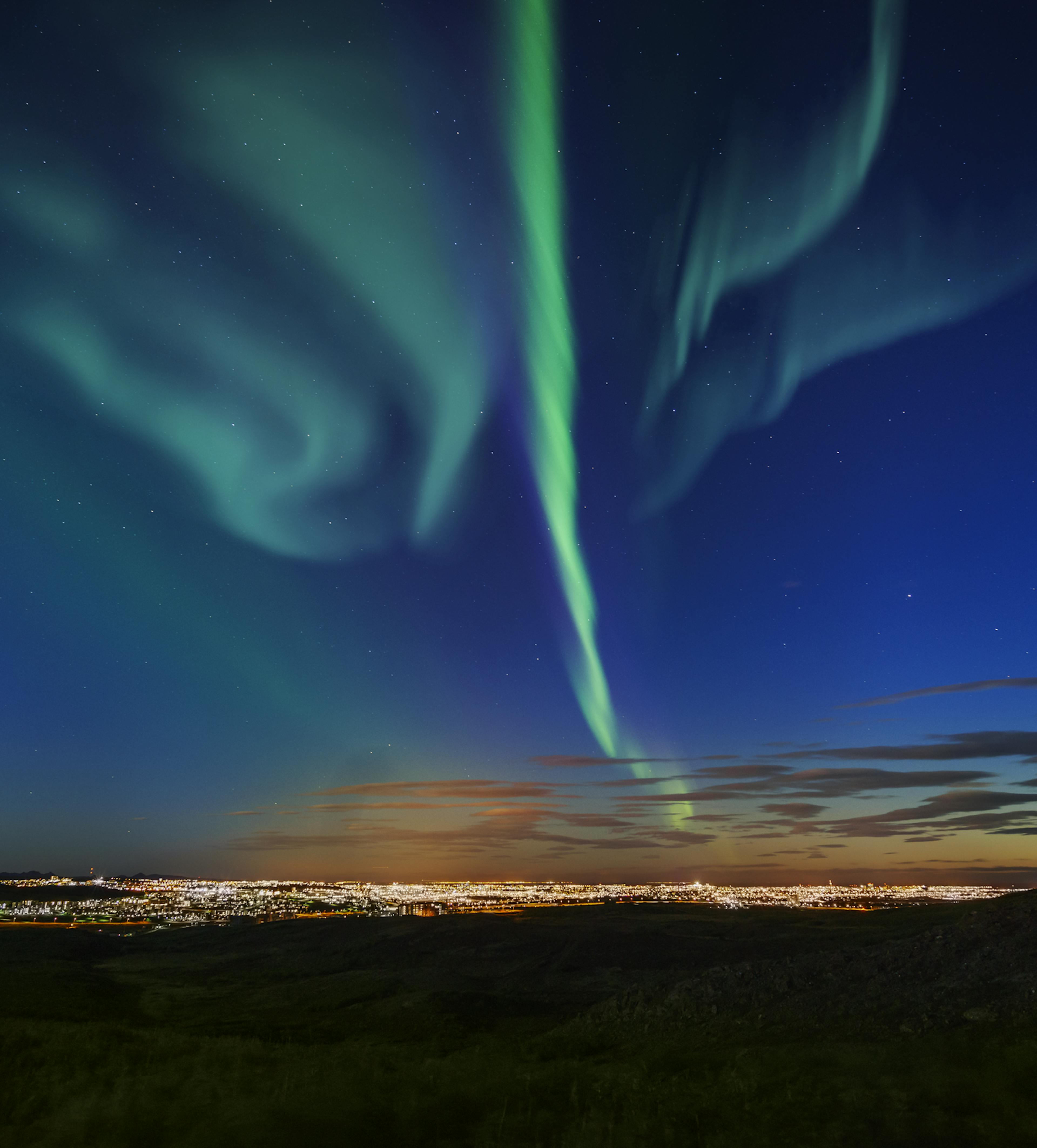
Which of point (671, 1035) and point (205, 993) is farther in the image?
point (205, 993)

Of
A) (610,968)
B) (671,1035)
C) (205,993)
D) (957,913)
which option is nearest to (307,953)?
(205,993)

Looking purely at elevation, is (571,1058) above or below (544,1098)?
above

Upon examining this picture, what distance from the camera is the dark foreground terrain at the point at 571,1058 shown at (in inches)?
770

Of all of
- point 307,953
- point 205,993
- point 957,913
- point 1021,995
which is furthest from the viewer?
point 957,913

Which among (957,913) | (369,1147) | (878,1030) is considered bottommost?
(369,1147)

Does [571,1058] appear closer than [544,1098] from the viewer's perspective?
No

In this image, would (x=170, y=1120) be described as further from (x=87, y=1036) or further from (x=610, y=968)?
(x=610, y=968)

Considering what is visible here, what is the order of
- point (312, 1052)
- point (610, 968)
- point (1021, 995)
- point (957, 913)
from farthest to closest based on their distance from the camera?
1. point (957, 913)
2. point (610, 968)
3. point (312, 1052)
4. point (1021, 995)

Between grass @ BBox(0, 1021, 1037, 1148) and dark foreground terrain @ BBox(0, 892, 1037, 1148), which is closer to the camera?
grass @ BBox(0, 1021, 1037, 1148)

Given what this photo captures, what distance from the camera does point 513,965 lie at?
7700 centimetres

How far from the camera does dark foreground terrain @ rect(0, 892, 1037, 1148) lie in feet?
64.1

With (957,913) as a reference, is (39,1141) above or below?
below

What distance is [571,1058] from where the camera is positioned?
30422 millimetres

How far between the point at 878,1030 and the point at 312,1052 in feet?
68.1
